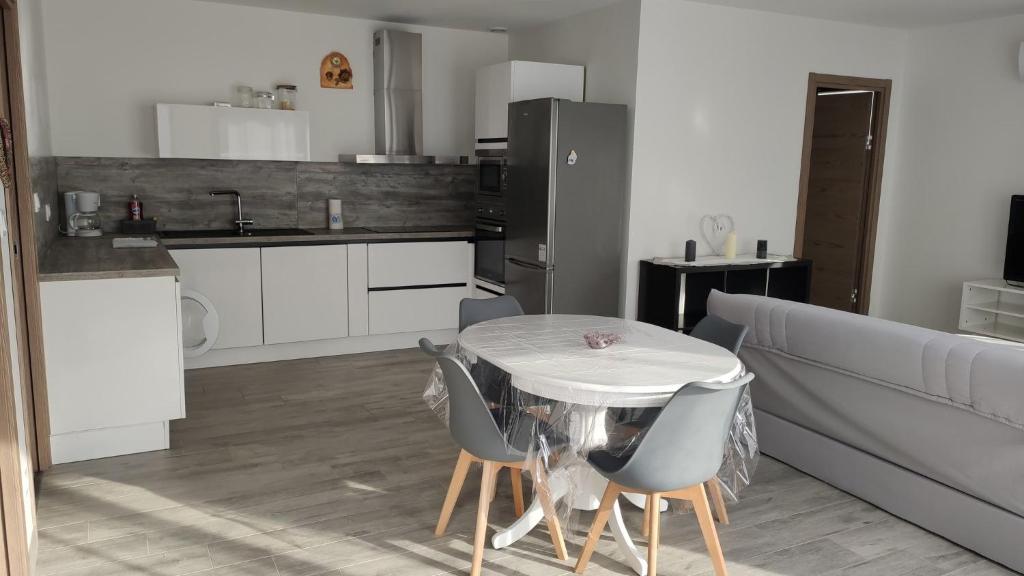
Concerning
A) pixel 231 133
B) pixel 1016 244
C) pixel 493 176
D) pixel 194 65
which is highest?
pixel 194 65

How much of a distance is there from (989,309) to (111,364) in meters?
5.41

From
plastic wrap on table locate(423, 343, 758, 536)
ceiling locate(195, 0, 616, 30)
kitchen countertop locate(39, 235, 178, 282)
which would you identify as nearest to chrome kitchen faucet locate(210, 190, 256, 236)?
Result: kitchen countertop locate(39, 235, 178, 282)

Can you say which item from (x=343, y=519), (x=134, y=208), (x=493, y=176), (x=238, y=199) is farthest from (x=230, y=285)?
(x=343, y=519)

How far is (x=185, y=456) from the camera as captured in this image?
3725 mm

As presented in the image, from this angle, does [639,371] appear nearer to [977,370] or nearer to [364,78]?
[977,370]

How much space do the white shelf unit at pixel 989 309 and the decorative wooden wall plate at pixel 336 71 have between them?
4.71 meters

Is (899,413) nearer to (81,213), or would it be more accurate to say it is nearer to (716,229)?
(716,229)

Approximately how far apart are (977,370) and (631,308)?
2683mm

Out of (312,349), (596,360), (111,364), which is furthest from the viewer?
(312,349)

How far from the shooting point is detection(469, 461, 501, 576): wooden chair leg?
2.64 metres

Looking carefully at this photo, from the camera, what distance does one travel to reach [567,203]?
493cm

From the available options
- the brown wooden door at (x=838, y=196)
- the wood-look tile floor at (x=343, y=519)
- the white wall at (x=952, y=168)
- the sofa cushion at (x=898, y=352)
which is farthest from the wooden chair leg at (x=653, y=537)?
the brown wooden door at (x=838, y=196)

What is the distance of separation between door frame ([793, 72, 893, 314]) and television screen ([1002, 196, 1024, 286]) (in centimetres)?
110

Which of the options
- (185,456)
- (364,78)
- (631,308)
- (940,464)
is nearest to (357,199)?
(364,78)
